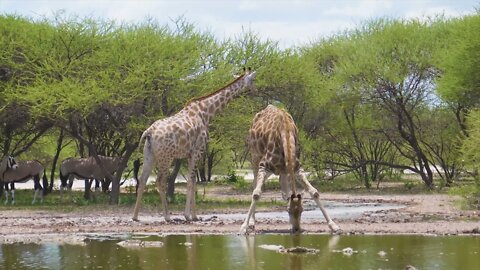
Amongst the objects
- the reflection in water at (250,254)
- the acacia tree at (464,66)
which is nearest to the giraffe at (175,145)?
the reflection in water at (250,254)

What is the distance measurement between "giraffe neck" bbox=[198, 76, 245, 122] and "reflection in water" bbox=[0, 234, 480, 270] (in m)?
6.49

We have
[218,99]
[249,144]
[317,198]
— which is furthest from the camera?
[218,99]

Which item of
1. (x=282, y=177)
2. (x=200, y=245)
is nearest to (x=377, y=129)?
(x=282, y=177)

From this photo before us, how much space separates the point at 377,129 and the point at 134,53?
18017 millimetres

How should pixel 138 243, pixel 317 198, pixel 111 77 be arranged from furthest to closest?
pixel 111 77, pixel 317 198, pixel 138 243

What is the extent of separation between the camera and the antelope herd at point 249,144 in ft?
50.7

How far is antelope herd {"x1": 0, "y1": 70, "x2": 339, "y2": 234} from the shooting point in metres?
15.5

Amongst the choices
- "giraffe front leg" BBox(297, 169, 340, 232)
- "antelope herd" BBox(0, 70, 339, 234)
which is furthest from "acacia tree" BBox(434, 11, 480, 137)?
"giraffe front leg" BBox(297, 169, 340, 232)

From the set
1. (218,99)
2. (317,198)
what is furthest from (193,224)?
(218,99)

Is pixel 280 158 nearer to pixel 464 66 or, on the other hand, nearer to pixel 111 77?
pixel 111 77

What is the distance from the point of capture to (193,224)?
59.3ft

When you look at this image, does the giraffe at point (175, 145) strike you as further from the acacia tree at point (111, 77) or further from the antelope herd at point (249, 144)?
the acacia tree at point (111, 77)

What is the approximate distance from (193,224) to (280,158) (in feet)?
10.5

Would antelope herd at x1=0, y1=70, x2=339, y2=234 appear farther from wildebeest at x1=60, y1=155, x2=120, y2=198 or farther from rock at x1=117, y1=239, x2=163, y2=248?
rock at x1=117, y1=239, x2=163, y2=248
